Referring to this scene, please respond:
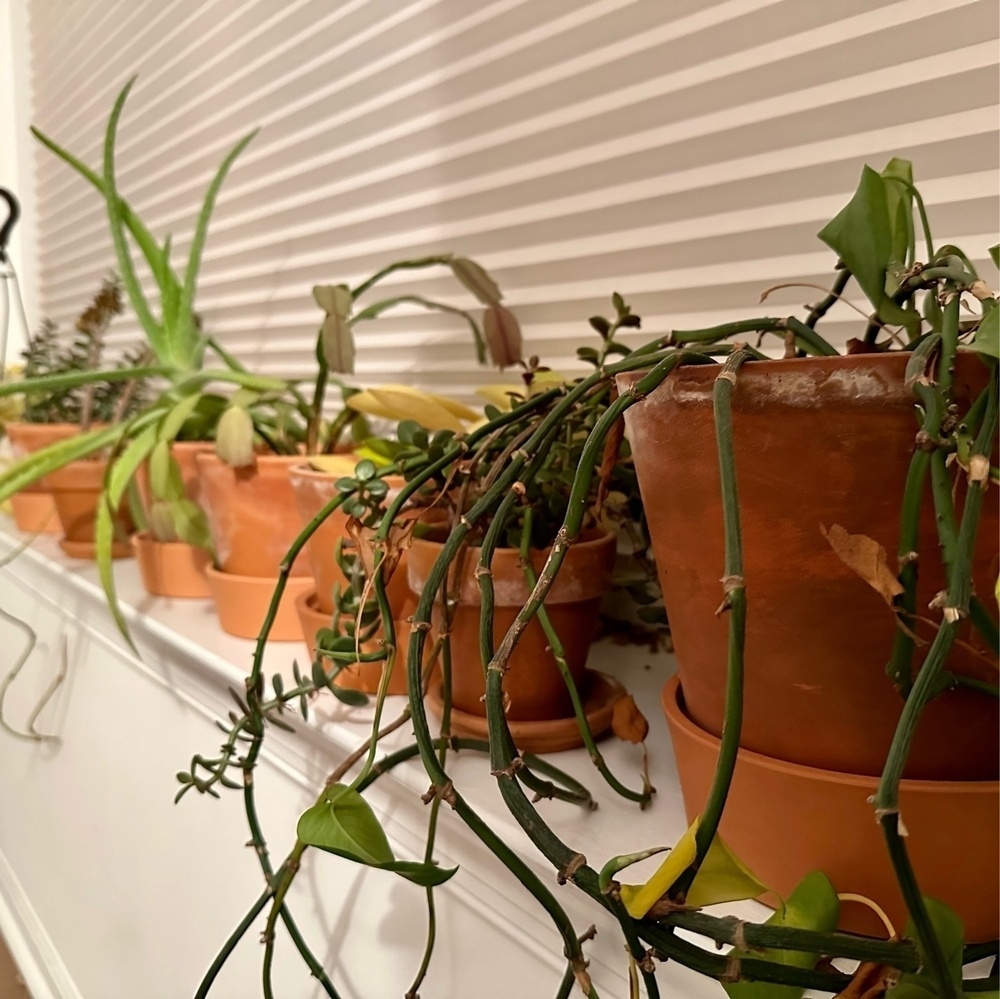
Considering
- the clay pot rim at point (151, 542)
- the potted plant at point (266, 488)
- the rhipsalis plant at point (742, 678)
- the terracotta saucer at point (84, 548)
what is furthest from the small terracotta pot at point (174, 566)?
the rhipsalis plant at point (742, 678)

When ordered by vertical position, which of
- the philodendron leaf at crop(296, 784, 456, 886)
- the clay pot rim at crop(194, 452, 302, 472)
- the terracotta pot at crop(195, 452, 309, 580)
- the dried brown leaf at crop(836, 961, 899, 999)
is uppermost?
the clay pot rim at crop(194, 452, 302, 472)

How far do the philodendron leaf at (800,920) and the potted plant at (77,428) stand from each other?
859mm

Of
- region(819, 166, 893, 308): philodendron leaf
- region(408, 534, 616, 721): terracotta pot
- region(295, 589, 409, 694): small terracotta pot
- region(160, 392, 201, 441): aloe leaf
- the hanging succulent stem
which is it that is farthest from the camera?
region(160, 392, 201, 441): aloe leaf

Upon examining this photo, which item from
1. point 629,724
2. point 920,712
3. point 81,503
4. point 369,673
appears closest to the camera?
point 920,712

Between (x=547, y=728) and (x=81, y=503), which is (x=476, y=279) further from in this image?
(x=81, y=503)

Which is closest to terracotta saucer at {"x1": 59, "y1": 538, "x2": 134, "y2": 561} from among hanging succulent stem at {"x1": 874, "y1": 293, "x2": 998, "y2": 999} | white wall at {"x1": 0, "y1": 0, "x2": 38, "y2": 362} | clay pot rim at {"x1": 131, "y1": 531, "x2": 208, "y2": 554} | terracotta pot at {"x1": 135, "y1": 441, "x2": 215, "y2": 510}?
clay pot rim at {"x1": 131, "y1": 531, "x2": 208, "y2": 554}

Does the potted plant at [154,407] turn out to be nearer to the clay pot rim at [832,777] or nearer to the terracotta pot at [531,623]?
the terracotta pot at [531,623]

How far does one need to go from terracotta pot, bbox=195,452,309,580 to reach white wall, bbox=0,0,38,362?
166 cm

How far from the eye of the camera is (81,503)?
1.11 metres

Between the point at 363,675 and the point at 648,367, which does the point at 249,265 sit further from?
→ the point at 648,367

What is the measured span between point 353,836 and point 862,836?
20 cm

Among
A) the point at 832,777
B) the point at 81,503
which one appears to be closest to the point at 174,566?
the point at 81,503

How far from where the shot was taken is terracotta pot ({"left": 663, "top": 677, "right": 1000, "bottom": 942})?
30 centimetres

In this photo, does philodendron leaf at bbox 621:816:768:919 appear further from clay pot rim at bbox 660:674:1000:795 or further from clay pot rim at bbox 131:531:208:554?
clay pot rim at bbox 131:531:208:554
